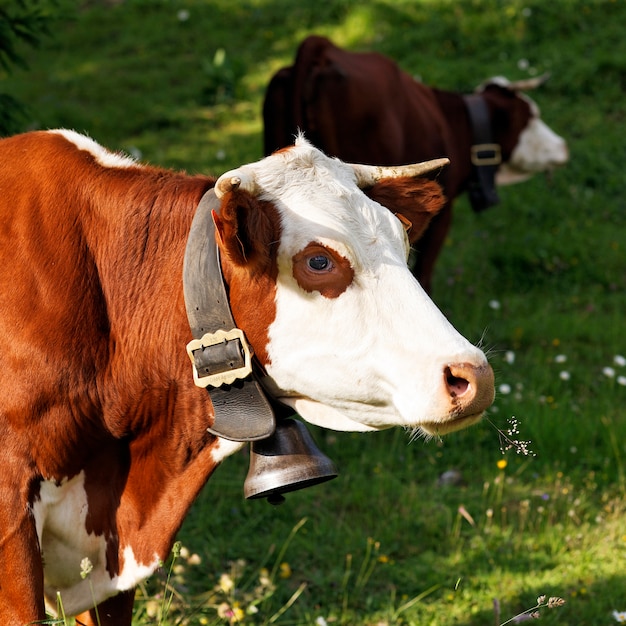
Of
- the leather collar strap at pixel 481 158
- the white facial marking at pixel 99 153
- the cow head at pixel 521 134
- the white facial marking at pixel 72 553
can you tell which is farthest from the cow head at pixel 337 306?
the cow head at pixel 521 134

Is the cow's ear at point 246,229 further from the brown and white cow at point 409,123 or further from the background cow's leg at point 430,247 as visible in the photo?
the background cow's leg at point 430,247

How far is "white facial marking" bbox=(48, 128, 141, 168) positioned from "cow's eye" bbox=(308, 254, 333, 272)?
0.75m

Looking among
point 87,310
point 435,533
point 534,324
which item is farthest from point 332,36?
point 87,310

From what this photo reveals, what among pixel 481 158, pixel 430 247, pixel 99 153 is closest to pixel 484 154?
pixel 481 158

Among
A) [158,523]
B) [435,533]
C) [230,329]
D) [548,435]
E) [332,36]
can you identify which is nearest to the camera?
[230,329]

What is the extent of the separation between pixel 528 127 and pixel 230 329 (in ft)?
20.3

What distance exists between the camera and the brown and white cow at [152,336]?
232 centimetres

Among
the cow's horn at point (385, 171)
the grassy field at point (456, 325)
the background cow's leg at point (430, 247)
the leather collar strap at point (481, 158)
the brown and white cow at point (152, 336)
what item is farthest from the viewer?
the leather collar strap at point (481, 158)

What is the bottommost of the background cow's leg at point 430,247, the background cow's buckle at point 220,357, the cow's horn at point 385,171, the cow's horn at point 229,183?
the background cow's leg at point 430,247

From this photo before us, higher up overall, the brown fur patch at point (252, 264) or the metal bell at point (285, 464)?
the brown fur patch at point (252, 264)

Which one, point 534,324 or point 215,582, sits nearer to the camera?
point 215,582

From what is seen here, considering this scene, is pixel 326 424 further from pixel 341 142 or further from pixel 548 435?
pixel 341 142

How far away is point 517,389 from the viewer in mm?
5398

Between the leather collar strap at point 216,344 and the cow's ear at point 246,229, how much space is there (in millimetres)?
74
